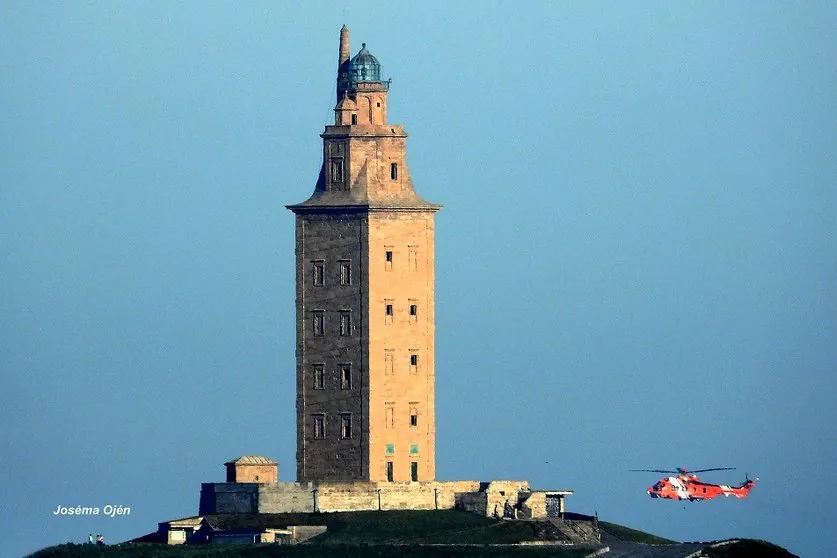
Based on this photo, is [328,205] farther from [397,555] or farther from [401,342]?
[397,555]

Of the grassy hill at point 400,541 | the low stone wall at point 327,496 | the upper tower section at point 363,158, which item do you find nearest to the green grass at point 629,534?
the grassy hill at point 400,541

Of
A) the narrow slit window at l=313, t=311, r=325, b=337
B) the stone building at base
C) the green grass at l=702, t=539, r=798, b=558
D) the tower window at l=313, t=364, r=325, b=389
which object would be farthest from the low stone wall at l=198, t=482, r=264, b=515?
the green grass at l=702, t=539, r=798, b=558

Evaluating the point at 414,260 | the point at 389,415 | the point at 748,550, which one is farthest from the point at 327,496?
the point at 748,550

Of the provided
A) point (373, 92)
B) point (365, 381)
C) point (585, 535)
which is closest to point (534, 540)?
point (585, 535)

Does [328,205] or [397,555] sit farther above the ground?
[328,205]

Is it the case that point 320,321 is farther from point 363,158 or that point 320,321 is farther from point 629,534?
point 629,534

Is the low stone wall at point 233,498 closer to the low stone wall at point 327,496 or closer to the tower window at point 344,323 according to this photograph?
the low stone wall at point 327,496

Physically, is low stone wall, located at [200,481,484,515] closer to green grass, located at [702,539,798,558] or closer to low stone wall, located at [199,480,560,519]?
low stone wall, located at [199,480,560,519]
